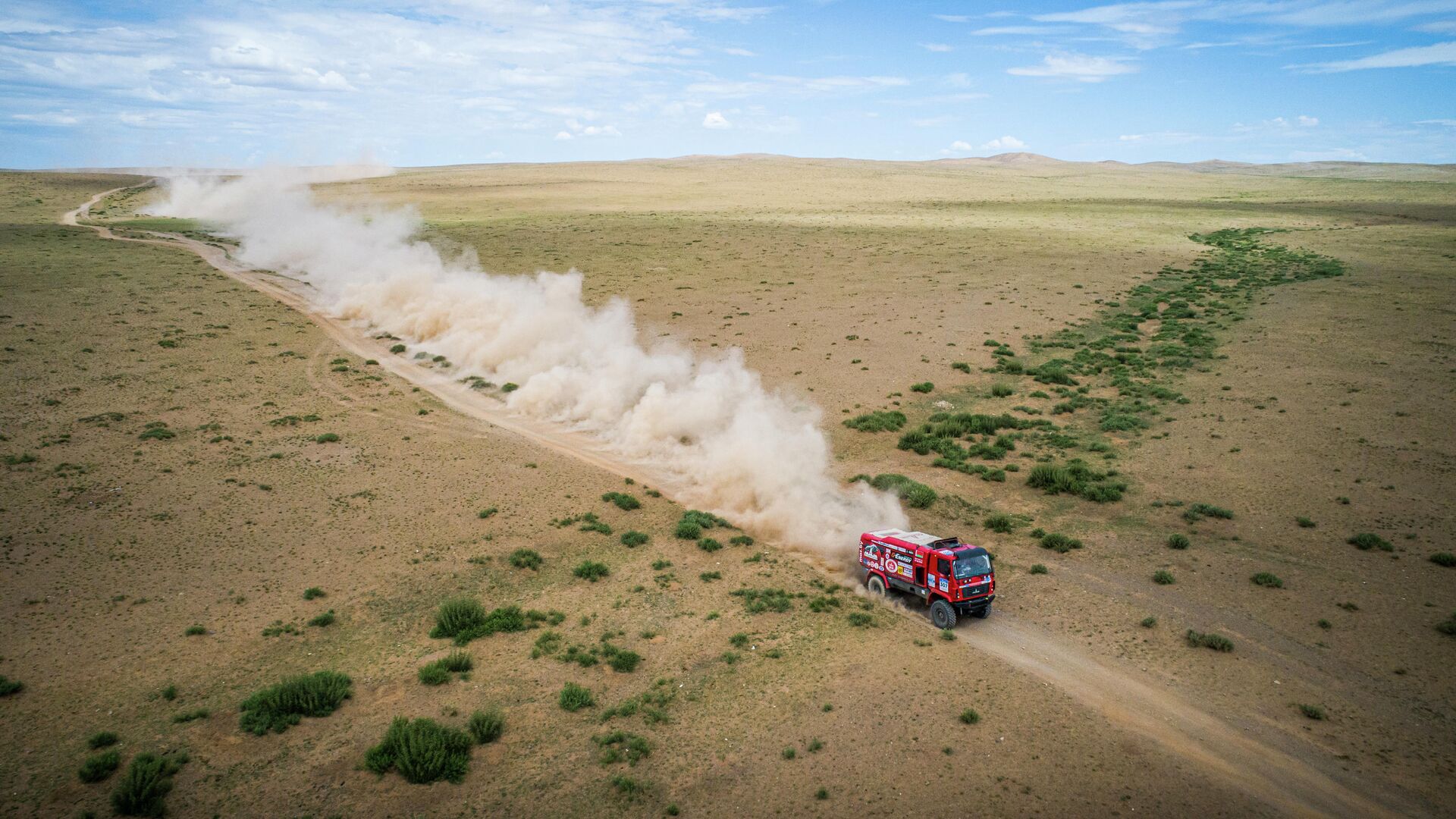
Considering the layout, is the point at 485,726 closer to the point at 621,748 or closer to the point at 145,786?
the point at 621,748

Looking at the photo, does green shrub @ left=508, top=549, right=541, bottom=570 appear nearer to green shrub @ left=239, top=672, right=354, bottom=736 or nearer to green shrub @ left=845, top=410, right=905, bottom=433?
green shrub @ left=239, top=672, right=354, bottom=736

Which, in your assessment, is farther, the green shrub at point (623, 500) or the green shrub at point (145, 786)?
the green shrub at point (623, 500)

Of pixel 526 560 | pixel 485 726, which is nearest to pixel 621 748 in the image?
pixel 485 726

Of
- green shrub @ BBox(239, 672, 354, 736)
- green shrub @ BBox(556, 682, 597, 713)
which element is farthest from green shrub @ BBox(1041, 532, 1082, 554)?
green shrub @ BBox(239, 672, 354, 736)

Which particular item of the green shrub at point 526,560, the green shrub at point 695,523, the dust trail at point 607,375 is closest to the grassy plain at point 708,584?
the green shrub at point 526,560

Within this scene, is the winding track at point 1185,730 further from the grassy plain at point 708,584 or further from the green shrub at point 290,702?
the green shrub at point 290,702

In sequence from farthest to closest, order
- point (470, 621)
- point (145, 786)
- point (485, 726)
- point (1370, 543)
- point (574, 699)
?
point (1370, 543) → point (470, 621) → point (574, 699) → point (485, 726) → point (145, 786)
